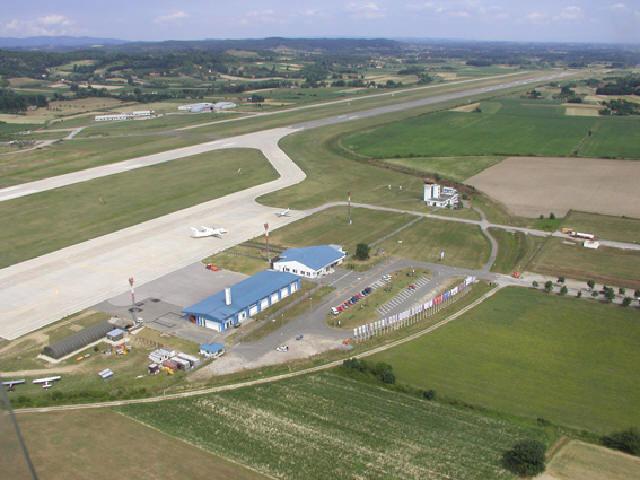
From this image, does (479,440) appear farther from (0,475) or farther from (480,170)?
(480,170)

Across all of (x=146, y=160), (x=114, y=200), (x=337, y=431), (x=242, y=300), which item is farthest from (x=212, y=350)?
(x=146, y=160)

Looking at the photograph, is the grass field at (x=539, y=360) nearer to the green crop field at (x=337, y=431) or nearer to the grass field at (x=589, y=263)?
the green crop field at (x=337, y=431)

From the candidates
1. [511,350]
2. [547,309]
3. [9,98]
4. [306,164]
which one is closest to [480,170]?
[306,164]

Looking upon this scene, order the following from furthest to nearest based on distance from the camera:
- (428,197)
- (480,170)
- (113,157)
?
(113,157) → (480,170) → (428,197)

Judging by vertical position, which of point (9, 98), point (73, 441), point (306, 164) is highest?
point (9, 98)

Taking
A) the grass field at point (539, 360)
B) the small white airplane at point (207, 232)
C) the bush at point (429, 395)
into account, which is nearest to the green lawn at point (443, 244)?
the grass field at point (539, 360)
